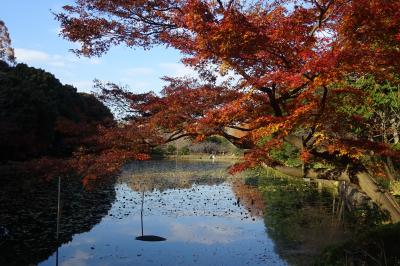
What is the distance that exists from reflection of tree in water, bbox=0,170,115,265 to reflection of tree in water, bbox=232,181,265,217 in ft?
18.1

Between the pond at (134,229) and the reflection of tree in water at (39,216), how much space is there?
20 millimetres

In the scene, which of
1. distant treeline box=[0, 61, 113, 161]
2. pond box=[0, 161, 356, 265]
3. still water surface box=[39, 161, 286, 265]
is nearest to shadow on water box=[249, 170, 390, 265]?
pond box=[0, 161, 356, 265]

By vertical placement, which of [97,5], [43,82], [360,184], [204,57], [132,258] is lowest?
[132,258]

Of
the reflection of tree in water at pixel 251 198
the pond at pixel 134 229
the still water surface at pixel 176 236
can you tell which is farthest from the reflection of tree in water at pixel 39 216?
the reflection of tree in water at pixel 251 198

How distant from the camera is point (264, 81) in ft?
17.5

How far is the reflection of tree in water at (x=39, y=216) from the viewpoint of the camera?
32.1ft

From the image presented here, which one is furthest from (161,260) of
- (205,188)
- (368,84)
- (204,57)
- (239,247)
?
(205,188)

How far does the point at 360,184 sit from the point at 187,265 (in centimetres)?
406

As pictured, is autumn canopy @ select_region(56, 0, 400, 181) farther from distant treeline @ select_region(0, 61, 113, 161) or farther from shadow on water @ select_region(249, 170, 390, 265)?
distant treeline @ select_region(0, 61, 113, 161)

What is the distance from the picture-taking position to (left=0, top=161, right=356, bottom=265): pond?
372 inches

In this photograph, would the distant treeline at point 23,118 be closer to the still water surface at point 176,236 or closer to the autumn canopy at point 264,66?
the still water surface at point 176,236

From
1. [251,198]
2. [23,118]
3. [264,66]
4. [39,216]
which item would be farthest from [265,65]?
[23,118]

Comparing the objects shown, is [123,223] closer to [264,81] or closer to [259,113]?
[259,113]

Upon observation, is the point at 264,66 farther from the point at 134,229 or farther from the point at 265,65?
the point at 134,229
